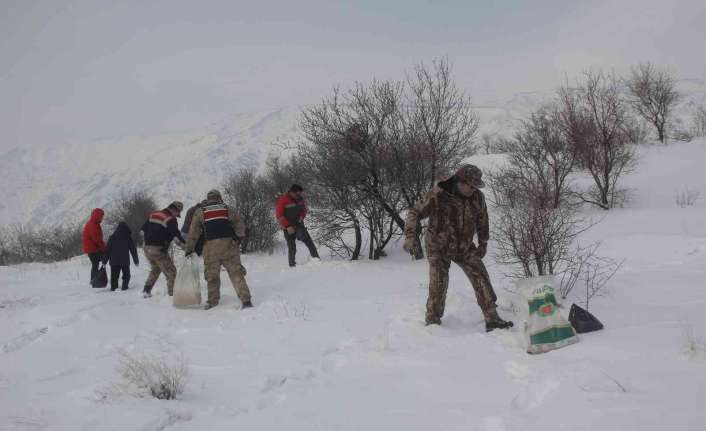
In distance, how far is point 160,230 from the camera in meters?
7.47

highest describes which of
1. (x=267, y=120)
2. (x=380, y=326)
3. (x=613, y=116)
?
(x=267, y=120)

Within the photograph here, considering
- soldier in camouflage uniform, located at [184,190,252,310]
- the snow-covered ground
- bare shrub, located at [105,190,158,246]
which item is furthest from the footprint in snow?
bare shrub, located at [105,190,158,246]

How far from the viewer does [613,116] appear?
14.8m

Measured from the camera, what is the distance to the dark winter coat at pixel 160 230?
7.41 m

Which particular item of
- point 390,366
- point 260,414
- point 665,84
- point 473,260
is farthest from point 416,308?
point 665,84

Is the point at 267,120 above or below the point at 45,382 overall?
above

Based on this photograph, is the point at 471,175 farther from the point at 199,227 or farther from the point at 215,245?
the point at 199,227

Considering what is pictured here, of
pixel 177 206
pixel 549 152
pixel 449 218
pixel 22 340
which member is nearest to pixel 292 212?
pixel 177 206

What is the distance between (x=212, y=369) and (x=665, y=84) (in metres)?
32.7

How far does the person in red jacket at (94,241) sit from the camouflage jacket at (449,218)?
25.1 ft

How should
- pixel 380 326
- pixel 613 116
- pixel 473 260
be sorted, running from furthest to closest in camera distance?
pixel 613 116 < pixel 380 326 < pixel 473 260

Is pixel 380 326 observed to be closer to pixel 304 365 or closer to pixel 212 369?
pixel 304 365

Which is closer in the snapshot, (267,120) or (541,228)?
(541,228)

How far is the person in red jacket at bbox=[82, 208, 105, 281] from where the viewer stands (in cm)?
903
